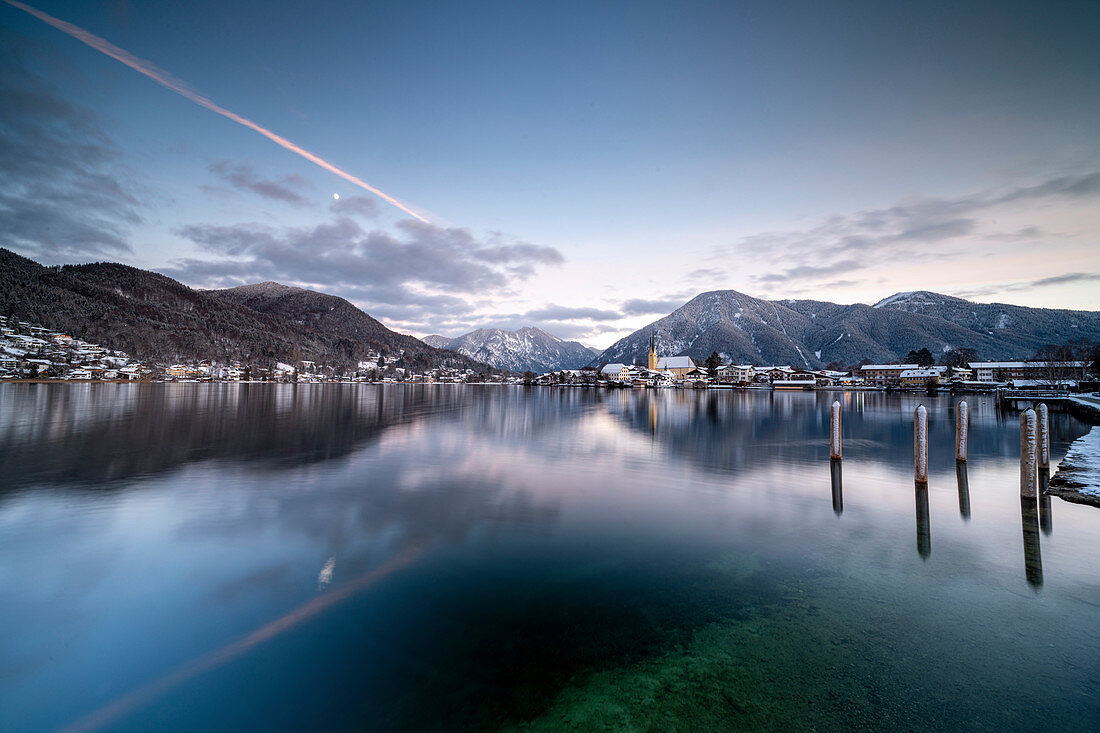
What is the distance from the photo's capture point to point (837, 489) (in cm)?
1619

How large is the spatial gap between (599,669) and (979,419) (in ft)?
179

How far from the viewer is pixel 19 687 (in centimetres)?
529

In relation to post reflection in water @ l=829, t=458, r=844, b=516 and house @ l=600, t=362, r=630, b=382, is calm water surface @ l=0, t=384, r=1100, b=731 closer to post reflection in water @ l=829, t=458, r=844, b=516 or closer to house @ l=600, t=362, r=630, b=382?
post reflection in water @ l=829, t=458, r=844, b=516

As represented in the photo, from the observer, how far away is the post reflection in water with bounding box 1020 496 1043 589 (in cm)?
897

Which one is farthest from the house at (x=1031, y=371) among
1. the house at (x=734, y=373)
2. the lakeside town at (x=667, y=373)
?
the house at (x=734, y=373)

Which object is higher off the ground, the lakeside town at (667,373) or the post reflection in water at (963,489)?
the lakeside town at (667,373)

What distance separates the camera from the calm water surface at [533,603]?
512 centimetres

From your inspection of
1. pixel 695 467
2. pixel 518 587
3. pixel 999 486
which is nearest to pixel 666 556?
pixel 518 587

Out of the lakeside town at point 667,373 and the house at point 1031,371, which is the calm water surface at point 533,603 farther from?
the house at point 1031,371

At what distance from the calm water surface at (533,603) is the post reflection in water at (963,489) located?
17 centimetres

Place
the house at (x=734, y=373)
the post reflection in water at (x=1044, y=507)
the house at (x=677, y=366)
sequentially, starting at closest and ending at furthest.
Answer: the post reflection in water at (x=1044, y=507)
the house at (x=734, y=373)
the house at (x=677, y=366)

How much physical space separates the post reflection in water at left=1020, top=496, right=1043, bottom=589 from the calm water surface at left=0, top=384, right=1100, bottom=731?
82 mm

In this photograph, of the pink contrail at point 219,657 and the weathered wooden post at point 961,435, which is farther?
the weathered wooden post at point 961,435

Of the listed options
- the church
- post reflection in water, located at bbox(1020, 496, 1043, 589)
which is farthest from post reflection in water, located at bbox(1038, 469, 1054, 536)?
the church
